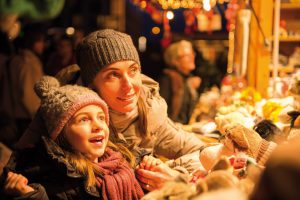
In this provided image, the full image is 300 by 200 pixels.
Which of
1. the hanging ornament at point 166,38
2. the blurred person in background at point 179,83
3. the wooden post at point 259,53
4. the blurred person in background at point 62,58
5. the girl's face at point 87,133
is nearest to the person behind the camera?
the girl's face at point 87,133

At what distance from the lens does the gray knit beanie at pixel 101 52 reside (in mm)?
1664

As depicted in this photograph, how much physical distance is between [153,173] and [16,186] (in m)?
0.40

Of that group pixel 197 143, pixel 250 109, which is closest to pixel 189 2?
pixel 250 109

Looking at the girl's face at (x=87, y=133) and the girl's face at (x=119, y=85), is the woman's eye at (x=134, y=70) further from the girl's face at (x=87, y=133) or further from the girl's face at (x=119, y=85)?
the girl's face at (x=87, y=133)

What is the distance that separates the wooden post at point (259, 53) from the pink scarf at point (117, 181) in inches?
73.4

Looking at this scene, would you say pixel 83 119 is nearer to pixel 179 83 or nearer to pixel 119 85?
pixel 119 85

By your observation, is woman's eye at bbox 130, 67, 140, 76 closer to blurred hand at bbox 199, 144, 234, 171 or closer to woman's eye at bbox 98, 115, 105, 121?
woman's eye at bbox 98, 115, 105, 121

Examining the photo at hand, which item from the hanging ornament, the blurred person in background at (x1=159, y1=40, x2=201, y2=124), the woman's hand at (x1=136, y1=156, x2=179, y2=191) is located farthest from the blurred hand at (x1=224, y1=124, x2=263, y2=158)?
the hanging ornament

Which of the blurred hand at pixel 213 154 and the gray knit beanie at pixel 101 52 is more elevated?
the gray knit beanie at pixel 101 52

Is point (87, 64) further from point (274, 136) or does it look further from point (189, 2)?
point (189, 2)

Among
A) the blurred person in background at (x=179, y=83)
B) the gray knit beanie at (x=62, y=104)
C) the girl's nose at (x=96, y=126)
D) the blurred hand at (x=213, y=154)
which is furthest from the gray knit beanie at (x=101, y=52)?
the blurred person in background at (x=179, y=83)

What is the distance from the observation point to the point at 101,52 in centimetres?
168

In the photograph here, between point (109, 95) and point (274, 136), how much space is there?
23.0 inches

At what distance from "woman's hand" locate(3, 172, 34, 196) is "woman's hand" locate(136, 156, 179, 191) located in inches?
13.2
